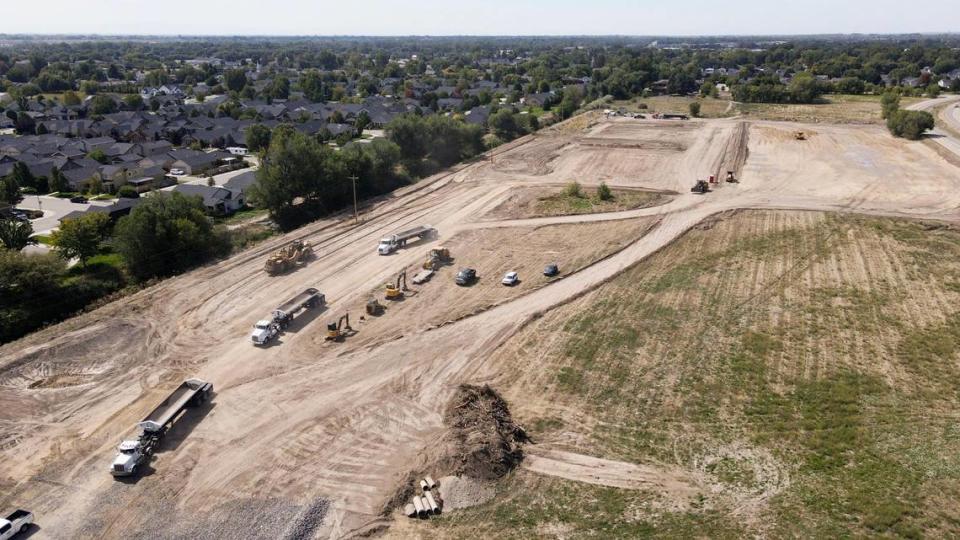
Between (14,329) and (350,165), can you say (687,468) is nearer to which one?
(14,329)

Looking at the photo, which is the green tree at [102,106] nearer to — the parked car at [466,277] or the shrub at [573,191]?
the shrub at [573,191]

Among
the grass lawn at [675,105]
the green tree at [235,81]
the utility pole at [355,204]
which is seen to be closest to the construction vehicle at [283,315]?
the utility pole at [355,204]

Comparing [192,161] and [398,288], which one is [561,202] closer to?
[398,288]

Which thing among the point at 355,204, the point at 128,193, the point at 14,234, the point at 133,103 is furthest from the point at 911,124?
the point at 133,103

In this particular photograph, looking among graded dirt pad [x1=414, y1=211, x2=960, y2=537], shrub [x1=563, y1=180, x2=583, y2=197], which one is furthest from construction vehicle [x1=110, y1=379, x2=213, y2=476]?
shrub [x1=563, y1=180, x2=583, y2=197]

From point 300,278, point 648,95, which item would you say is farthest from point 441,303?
point 648,95

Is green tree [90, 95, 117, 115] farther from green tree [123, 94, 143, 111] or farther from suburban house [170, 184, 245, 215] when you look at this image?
suburban house [170, 184, 245, 215]
